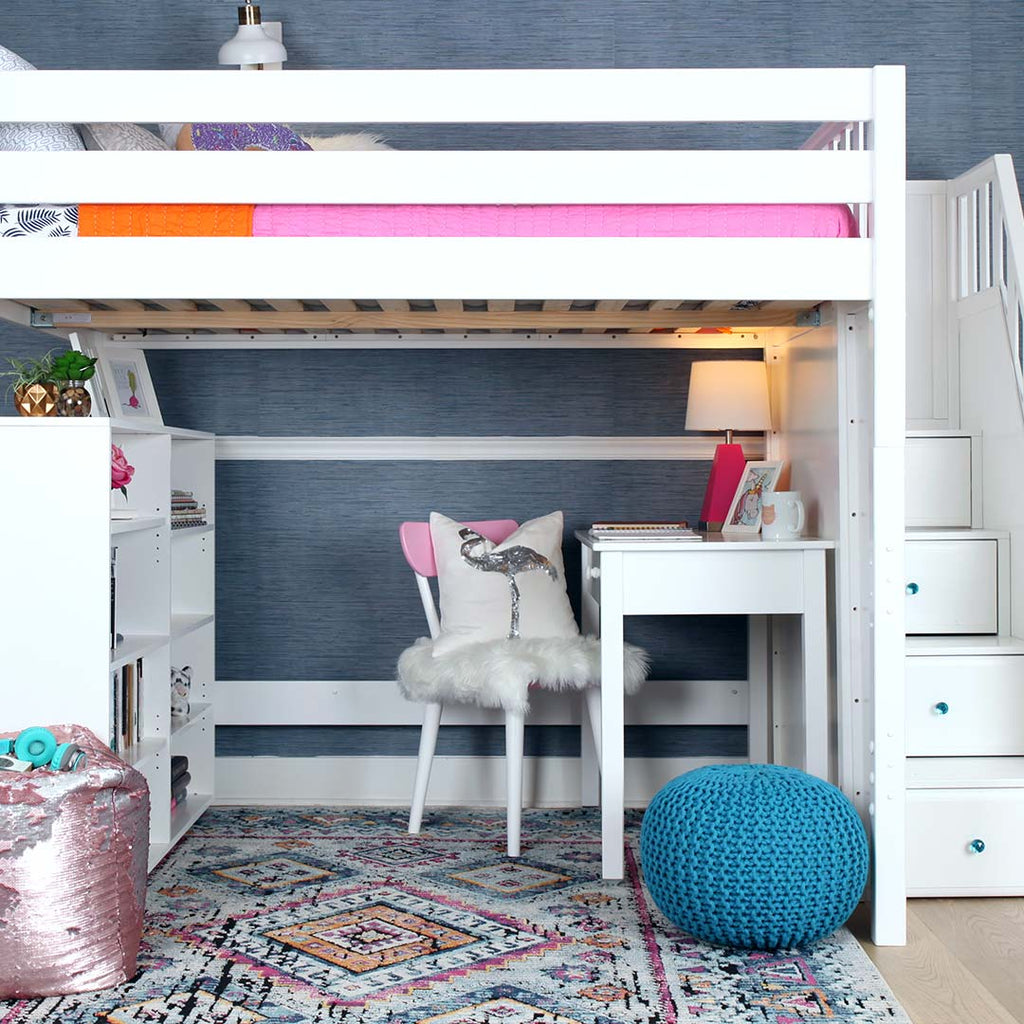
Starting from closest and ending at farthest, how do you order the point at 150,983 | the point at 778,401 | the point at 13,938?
the point at 13,938, the point at 150,983, the point at 778,401

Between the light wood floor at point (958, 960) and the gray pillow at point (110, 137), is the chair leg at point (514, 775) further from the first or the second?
the gray pillow at point (110, 137)

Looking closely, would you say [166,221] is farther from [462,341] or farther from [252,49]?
[462,341]

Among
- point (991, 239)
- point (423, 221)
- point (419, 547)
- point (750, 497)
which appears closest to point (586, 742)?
point (419, 547)

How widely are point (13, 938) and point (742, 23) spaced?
2816 millimetres

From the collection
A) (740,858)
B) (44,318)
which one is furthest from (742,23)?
(740,858)

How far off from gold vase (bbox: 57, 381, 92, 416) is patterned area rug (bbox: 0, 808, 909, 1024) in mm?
1002

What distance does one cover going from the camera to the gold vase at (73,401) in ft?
7.71

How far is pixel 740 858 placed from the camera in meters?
2.09

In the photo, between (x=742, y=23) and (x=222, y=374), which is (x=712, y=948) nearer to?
(x=222, y=374)

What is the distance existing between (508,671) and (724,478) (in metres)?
0.79

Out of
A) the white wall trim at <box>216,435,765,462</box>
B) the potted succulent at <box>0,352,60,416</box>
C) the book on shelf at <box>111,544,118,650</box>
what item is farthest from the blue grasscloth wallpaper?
the potted succulent at <box>0,352,60,416</box>

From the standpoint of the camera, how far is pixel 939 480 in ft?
9.79

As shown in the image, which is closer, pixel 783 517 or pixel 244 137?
pixel 244 137

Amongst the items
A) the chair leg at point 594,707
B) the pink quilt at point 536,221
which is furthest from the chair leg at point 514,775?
the pink quilt at point 536,221
